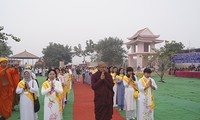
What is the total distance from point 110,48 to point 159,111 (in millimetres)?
37698

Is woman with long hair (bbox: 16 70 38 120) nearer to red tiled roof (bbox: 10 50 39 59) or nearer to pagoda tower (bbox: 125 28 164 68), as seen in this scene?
red tiled roof (bbox: 10 50 39 59)

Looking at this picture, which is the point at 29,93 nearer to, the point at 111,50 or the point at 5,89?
the point at 5,89

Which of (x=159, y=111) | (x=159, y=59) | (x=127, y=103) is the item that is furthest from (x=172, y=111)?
(x=159, y=59)

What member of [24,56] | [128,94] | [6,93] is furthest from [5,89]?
[24,56]

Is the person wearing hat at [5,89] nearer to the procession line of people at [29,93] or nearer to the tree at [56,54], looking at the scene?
the procession line of people at [29,93]

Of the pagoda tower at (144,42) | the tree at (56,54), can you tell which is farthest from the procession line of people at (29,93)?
the tree at (56,54)

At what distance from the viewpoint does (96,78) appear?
214 inches

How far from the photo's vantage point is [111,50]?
151ft

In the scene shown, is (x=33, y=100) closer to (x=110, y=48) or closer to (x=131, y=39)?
(x=110, y=48)

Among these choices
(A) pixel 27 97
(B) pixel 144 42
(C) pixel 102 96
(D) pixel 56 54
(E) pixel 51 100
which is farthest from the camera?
(D) pixel 56 54

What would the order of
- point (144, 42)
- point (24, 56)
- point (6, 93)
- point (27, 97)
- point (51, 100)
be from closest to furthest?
point (51, 100)
point (27, 97)
point (6, 93)
point (24, 56)
point (144, 42)

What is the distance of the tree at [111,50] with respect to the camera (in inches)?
1815

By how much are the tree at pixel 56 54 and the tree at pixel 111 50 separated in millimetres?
8038

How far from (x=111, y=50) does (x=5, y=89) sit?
40.0 m
